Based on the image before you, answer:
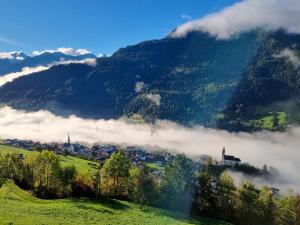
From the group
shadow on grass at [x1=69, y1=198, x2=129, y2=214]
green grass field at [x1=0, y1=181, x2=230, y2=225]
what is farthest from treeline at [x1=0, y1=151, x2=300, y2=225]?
shadow on grass at [x1=69, y1=198, x2=129, y2=214]

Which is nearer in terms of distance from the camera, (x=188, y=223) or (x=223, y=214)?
(x=188, y=223)

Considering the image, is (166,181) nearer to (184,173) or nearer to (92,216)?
(184,173)

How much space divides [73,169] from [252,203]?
4671cm

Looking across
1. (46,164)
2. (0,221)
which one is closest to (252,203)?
(46,164)

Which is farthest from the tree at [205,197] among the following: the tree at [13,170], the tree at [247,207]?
the tree at [13,170]

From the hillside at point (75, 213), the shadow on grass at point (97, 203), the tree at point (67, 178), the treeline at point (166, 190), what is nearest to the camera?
the hillside at point (75, 213)

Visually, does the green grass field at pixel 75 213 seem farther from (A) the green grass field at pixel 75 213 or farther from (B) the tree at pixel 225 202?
(B) the tree at pixel 225 202

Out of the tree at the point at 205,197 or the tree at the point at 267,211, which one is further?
the tree at the point at 205,197

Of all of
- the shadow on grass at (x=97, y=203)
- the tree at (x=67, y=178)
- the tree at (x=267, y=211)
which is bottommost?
the tree at (x=267, y=211)

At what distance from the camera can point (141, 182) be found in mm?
117375

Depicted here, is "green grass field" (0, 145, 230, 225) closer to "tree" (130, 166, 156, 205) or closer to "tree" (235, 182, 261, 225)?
"tree" (130, 166, 156, 205)

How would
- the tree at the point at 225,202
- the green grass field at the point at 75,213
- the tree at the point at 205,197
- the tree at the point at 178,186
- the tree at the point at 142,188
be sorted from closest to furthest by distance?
1. the green grass field at the point at 75,213
2. the tree at the point at 142,188
3. the tree at the point at 178,186
4. the tree at the point at 225,202
5. the tree at the point at 205,197

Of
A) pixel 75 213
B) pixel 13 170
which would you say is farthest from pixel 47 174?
pixel 75 213

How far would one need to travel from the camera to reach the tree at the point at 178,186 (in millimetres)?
115375
